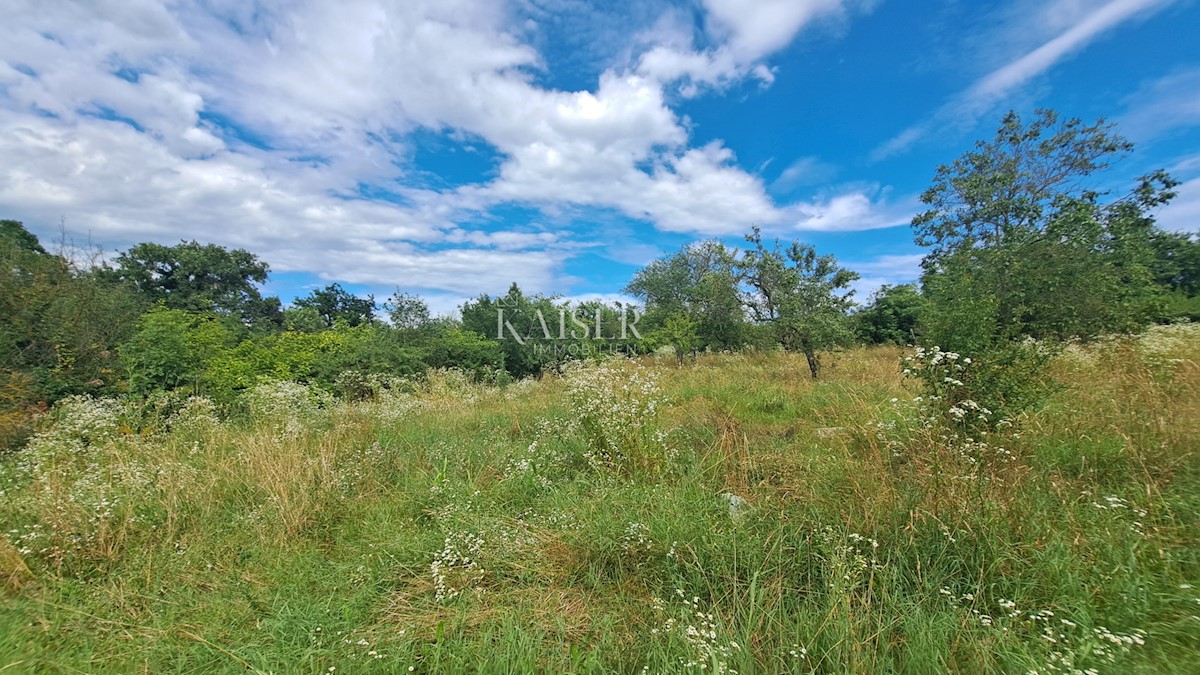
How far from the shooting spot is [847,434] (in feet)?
13.4

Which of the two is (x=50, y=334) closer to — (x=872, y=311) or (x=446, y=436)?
(x=446, y=436)

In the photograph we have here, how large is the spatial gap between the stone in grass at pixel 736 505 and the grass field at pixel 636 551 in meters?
0.03

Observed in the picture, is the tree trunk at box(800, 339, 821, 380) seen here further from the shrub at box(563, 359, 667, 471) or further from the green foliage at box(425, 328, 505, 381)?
the green foliage at box(425, 328, 505, 381)

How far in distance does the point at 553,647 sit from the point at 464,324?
16.9 meters

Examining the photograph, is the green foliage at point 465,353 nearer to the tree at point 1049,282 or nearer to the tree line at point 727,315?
the tree line at point 727,315

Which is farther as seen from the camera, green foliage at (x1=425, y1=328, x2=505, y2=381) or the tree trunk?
green foliage at (x1=425, y1=328, x2=505, y2=381)

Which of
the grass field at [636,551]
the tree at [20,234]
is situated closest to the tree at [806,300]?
the grass field at [636,551]

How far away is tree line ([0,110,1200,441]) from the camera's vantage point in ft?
22.5

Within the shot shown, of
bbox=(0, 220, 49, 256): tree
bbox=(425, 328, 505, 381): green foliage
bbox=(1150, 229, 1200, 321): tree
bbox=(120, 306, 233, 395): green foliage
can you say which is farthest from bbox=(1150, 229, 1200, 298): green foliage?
bbox=(0, 220, 49, 256): tree

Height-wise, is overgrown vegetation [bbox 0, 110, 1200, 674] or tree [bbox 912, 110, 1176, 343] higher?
tree [bbox 912, 110, 1176, 343]

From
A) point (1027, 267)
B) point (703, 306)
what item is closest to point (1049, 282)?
point (1027, 267)

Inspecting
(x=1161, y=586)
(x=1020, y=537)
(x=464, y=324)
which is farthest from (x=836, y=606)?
(x=464, y=324)

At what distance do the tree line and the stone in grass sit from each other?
8.27 ft

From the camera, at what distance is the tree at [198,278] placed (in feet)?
93.4
